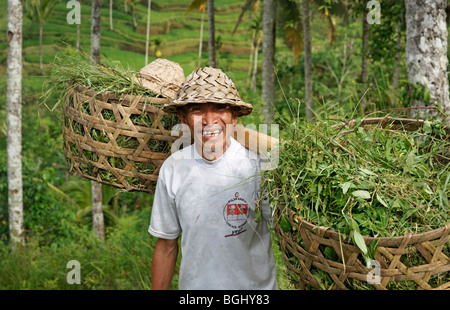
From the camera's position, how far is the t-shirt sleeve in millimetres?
1958

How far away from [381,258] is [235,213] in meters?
0.66

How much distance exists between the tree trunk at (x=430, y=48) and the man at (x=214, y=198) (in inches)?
55.6

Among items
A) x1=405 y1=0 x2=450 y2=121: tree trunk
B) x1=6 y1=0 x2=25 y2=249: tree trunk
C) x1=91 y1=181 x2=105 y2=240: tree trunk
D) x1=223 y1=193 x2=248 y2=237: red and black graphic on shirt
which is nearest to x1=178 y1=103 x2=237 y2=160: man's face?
x1=223 y1=193 x2=248 y2=237: red and black graphic on shirt

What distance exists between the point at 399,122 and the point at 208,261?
970 millimetres

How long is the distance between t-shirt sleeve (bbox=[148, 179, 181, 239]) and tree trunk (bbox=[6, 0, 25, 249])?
671 cm

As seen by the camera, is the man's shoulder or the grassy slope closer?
the man's shoulder

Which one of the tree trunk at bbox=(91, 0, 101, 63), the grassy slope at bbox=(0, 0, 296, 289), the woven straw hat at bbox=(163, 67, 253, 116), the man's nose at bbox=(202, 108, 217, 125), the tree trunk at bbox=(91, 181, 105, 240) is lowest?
the tree trunk at bbox=(91, 181, 105, 240)

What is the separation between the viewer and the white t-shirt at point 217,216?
190cm

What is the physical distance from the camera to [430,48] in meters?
2.81

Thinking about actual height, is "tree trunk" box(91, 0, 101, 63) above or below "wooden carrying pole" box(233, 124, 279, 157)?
above

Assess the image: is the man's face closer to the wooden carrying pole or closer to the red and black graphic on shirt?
the wooden carrying pole

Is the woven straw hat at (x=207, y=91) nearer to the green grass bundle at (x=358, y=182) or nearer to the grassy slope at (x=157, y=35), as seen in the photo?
the green grass bundle at (x=358, y=182)
